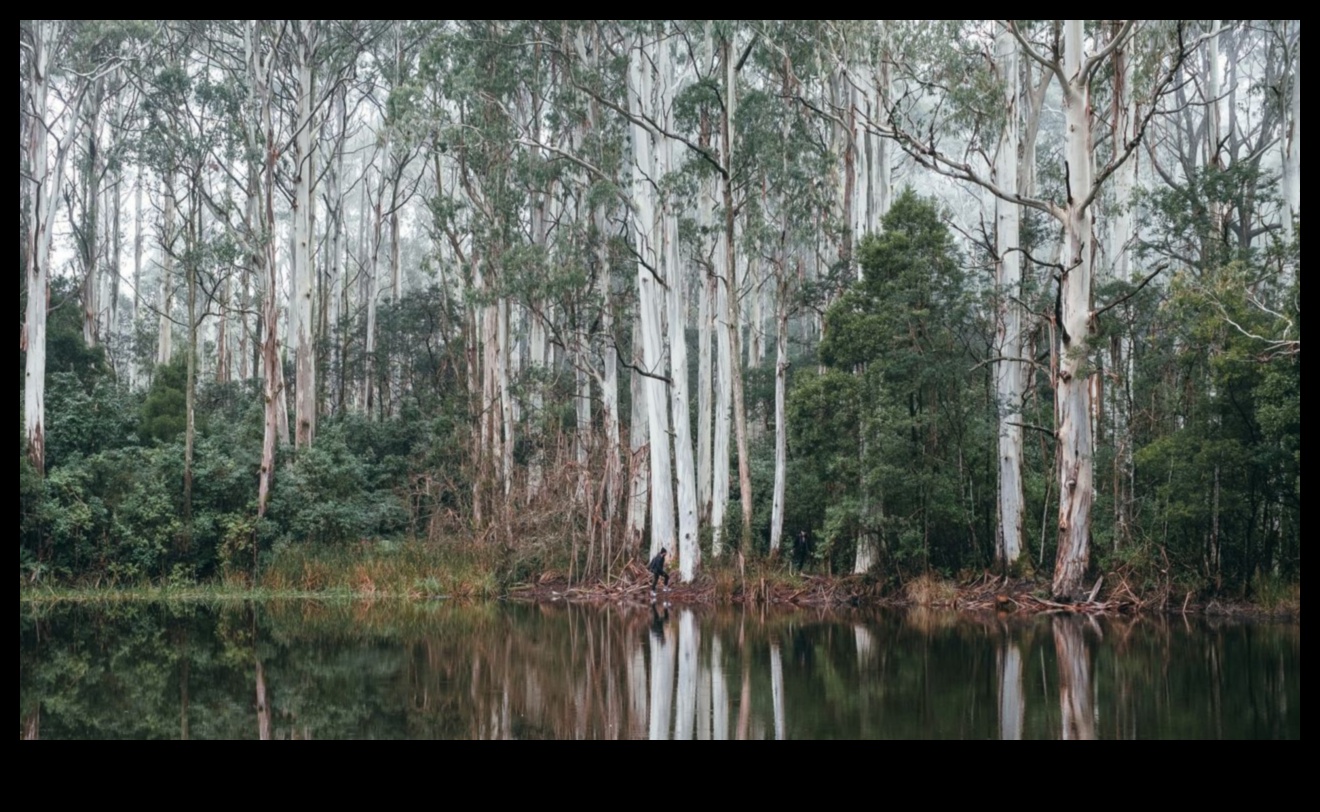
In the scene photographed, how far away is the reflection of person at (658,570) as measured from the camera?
21797mm

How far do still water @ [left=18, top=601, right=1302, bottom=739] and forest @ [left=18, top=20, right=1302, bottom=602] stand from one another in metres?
3.16

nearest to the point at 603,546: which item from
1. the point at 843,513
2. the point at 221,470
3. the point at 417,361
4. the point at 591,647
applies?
the point at 843,513

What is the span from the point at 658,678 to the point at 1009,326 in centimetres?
1263

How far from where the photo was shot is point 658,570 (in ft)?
71.7

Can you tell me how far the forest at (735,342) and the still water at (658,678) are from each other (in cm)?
316

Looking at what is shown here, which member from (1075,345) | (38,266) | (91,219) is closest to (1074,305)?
(1075,345)

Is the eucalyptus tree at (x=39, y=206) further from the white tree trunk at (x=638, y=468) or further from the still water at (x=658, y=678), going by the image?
the white tree trunk at (x=638, y=468)

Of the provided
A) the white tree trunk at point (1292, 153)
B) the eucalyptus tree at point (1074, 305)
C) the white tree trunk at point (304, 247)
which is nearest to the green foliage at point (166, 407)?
the white tree trunk at point (304, 247)

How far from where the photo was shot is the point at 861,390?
68.6ft

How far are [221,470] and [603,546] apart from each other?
23.0ft

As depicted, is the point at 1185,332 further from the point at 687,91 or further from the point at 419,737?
the point at 419,737

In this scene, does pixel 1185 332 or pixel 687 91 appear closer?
pixel 1185 332

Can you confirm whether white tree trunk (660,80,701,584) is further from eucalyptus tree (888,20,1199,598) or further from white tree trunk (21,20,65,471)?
white tree trunk (21,20,65,471)

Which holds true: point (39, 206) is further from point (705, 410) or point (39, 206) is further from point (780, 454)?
point (780, 454)
